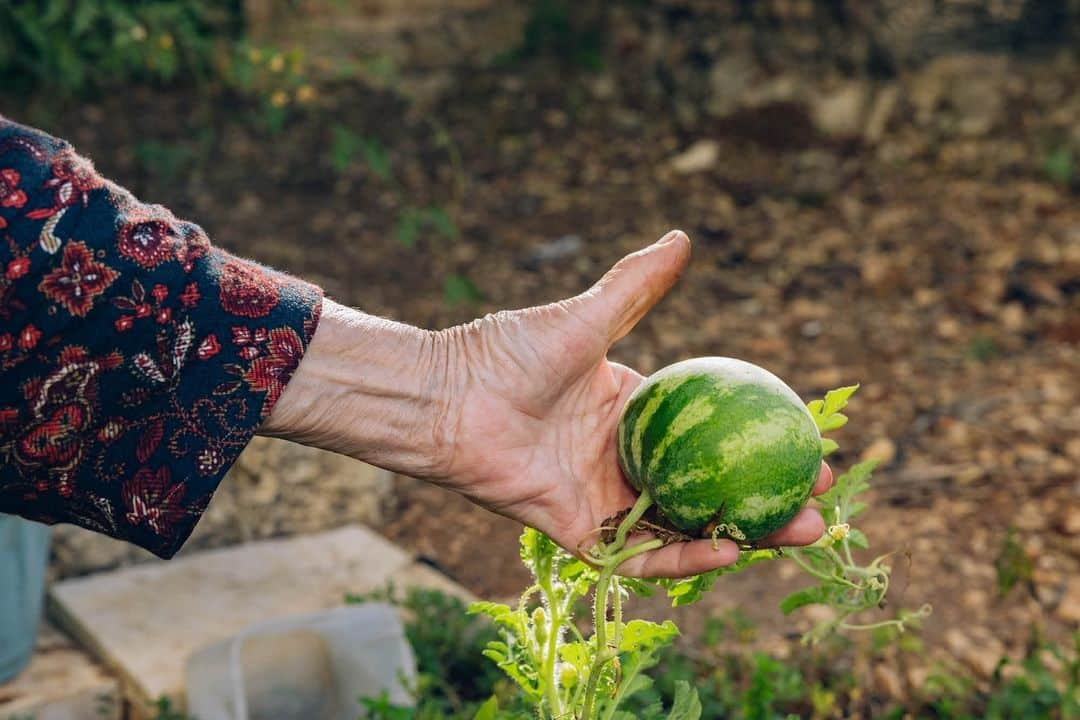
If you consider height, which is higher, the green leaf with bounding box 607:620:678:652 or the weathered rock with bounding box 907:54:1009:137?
the green leaf with bounding box 607:620:678:652

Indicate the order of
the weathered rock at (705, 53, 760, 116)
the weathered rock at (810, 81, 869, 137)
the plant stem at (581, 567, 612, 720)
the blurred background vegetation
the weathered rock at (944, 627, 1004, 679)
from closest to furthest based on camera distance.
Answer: the plant stem at (581, 567, 612, 720) → the weathered rock at (944, 627, 1004, 679) → the blurred background vegetation → the weathered rock at (810, 81, 869, 137) → the weathered rock at (705, 53, 760, 116)

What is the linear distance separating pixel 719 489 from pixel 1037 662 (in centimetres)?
150

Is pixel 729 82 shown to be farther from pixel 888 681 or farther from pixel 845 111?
pixel 888 681

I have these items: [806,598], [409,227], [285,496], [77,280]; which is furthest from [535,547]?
[409,227]

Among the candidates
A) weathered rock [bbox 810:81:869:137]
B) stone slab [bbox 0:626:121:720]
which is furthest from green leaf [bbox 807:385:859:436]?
weathered rock [bbox 810:81:869:137]

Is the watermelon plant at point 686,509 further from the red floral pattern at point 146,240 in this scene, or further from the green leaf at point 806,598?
the red floral pattern at point 146,240

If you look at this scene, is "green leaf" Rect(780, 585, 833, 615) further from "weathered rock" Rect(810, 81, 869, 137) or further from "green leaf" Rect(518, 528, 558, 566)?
"weathered rock" Rect(810, 81, 869, 137)

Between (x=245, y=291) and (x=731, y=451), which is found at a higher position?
(x=245, y=291)

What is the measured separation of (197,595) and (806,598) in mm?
2109

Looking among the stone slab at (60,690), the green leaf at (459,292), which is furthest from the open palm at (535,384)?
the green leaf at (459,292)

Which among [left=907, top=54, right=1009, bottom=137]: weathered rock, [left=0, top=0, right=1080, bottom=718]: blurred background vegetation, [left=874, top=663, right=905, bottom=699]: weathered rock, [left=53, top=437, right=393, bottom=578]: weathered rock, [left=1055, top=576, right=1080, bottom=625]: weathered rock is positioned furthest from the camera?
[left=907, top=54, right=1009, bottom=137]: weathered rock

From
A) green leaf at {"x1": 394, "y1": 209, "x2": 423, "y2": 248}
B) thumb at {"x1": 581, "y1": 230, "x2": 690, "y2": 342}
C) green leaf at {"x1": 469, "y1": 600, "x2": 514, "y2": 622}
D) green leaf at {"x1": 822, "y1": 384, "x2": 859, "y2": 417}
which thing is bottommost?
green leaf at {"x1": 394, "y1": 209, "x2": 423, "y2": 248}

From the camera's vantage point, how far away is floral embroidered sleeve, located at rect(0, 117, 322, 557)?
1.77 meters

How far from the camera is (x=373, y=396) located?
210 centimetres
